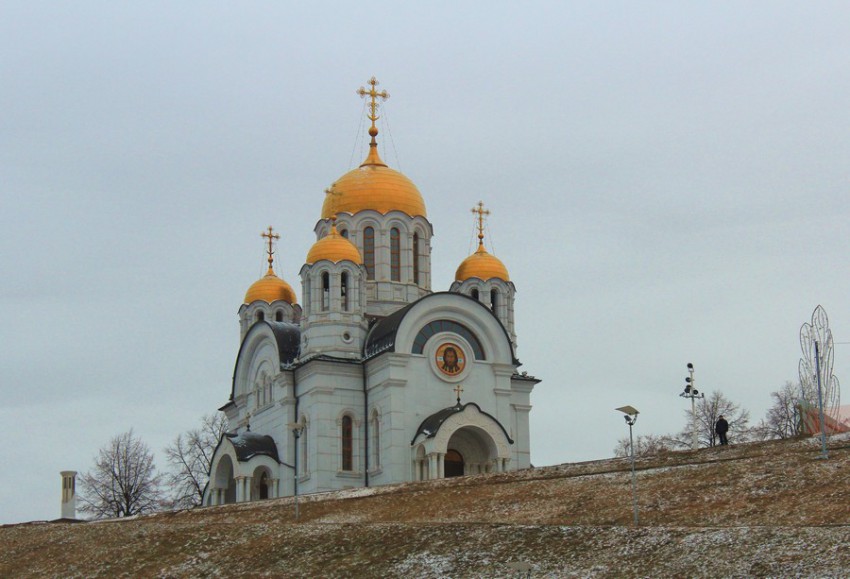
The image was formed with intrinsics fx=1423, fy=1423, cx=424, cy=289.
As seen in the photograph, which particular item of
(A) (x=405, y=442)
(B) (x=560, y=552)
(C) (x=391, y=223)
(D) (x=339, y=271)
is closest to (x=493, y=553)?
(B) (x=560, y=552)

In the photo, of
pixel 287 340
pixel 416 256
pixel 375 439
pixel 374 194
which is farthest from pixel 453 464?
pixel 374 194

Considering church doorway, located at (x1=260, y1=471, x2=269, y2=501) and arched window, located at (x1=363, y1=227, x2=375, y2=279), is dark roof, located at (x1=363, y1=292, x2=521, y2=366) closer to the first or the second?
arched window, located at (x1=363, y1=227, x2=375, y2=279)

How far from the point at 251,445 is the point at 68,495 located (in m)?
5.89

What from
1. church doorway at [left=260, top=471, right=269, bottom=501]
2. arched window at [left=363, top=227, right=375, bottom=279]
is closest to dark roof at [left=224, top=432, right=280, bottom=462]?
church doorway at [left=260, top=471, right=269, bottom=501]

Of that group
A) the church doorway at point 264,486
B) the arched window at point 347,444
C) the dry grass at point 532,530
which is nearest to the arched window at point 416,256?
the arched window at point 347,444

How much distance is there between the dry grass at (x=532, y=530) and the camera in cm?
2291

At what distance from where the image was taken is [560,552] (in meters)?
24.6

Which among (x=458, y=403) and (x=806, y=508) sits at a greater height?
(x=458, y=403)

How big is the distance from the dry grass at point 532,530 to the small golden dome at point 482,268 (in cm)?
1630

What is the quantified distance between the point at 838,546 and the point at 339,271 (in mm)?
Result: 26303

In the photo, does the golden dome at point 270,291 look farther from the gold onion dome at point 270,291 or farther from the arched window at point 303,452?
the arched window at point 303,452

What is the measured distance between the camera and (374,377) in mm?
44844

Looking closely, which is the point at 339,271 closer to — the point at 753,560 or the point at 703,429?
the point at 703,429

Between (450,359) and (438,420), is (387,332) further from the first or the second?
(438,420)
